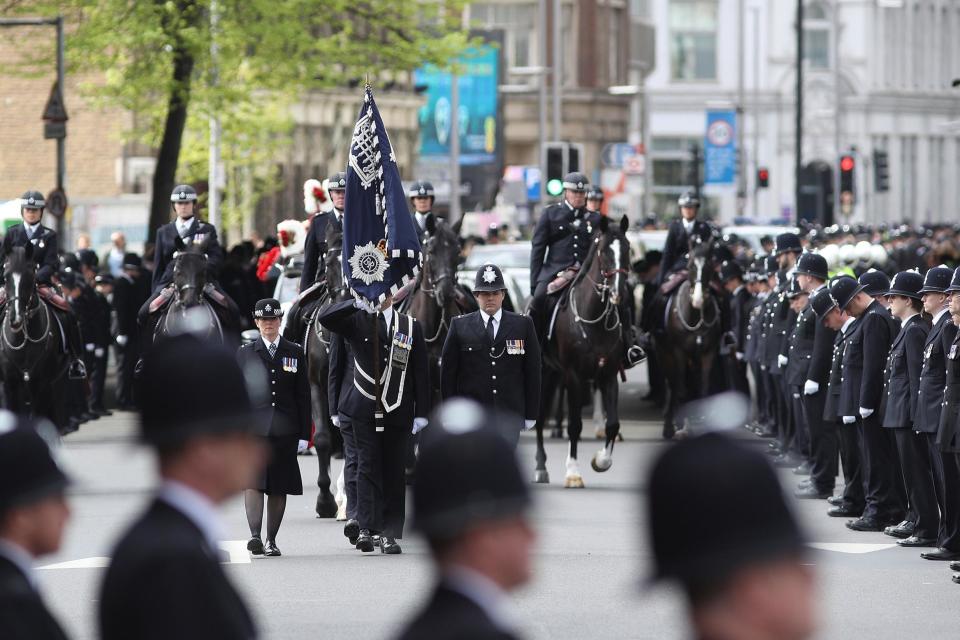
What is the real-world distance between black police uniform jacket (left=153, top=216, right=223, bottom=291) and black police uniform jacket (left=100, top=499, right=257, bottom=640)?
1609cm

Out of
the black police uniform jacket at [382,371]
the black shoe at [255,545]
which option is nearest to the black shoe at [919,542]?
the black police uniform jacket at [382,371]

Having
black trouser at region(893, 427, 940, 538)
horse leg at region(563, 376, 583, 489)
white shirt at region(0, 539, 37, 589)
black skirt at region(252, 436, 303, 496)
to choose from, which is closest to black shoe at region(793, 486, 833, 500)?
horse leg at region(563, 376, 583, 489)

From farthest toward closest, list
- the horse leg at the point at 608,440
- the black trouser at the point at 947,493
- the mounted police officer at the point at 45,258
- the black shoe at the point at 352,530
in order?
1. the mounted police officer at the point at 45,258
2. the horse leg at the point at 608,440
3. the black shoe at the point at 352,530
4. the black trouser at the point at 947,493

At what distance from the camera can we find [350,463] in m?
13.9

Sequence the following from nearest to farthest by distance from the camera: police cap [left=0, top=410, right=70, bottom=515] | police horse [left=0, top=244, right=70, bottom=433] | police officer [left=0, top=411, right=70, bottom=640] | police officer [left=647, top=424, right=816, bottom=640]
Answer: police officer [left=647, top=424, right=816, bottom=640] < police officer [left=0, top=411, right=70, bottom=640] < police cap [left=0, top=410, right=70, bottom=515] < police horse [left=0, top=244, right=70, bottom=433]

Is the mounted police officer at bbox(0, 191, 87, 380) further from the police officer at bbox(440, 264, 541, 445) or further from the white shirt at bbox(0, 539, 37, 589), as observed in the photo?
the white shirt at bbox(0, 539, 37, 589)

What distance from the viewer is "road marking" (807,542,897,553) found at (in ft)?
46.9

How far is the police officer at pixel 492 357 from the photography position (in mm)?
16047

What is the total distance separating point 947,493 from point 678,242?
1075 cm

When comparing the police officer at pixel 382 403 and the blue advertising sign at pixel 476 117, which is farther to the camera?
the blue advertising sign at pixel 476 117

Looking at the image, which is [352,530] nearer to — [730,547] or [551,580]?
[551,580]

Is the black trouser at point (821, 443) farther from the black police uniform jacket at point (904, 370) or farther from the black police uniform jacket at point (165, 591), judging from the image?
the black police uniform jacket at point (165, 591)

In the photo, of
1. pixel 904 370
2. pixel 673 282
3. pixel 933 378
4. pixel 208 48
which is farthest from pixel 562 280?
pixel 208 48

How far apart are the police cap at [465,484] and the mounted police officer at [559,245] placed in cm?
1553
